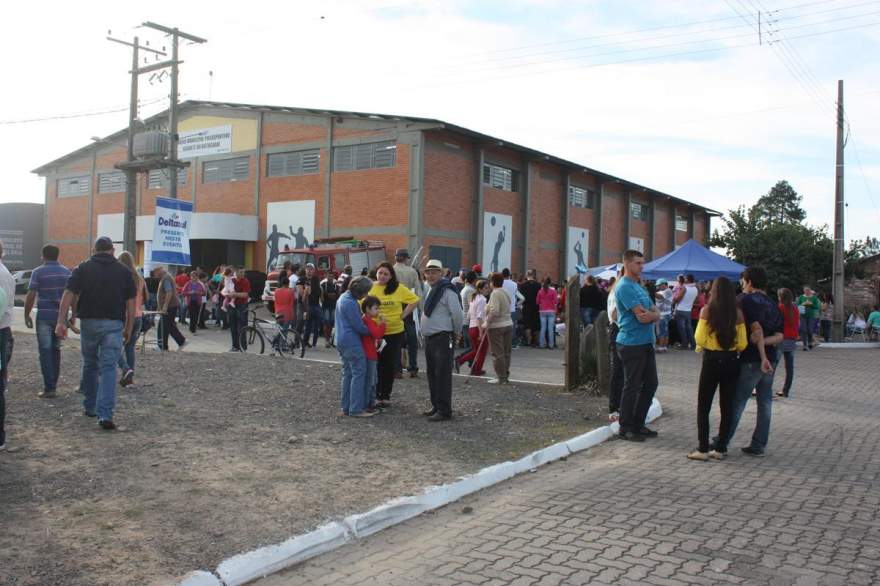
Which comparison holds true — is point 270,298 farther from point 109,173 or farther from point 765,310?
point 109,173

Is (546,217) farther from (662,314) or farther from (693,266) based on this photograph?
(662,314)

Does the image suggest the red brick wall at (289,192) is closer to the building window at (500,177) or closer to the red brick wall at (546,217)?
the building window at (500,177)

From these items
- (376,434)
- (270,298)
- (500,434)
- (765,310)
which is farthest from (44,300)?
(270,298)

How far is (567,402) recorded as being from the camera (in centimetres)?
1023

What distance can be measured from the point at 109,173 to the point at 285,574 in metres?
41.5

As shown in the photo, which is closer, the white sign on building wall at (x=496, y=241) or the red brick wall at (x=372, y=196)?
the red brick wall at (x=372, y=196)

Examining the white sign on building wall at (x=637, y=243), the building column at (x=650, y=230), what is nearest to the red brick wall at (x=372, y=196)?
the white sign on building wall at (x=637, y=243)

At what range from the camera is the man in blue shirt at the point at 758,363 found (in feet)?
24.1

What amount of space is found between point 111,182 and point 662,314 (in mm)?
32572

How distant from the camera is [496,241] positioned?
108 feet

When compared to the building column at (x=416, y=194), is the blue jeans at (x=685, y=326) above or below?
below

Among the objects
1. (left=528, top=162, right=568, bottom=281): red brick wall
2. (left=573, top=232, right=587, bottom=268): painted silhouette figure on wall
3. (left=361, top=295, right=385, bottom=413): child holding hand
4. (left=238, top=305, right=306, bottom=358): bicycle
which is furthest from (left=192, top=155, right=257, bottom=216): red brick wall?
A: (left=361, top=295, right=385, bottom=413): child holding hand

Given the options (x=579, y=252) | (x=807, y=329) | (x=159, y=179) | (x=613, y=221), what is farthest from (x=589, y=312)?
(x=159, y=179)

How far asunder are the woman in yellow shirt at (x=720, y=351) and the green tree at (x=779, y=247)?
26.1 metres
